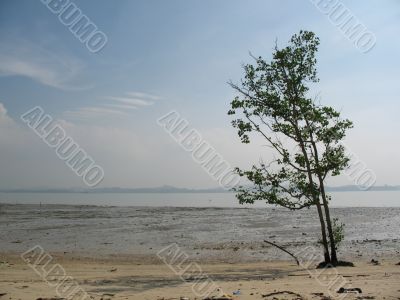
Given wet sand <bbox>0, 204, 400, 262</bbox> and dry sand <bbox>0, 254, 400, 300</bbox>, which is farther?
wet sand <bbox>0, 204, 400, 262</bbox>

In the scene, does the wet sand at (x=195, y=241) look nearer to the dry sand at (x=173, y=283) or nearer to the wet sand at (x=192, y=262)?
the wet sand at (x=192, y=262)

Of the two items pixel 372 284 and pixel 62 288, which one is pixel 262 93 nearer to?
pixel 372 284

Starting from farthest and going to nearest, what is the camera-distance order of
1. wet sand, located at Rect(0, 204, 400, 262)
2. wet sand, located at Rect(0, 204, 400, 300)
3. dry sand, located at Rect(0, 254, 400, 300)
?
1. wet sand, located at Rect(0, 204, 400, 262)
2. wet sand, located at Rect(0, 204, 400, 300)
3. dry sand, located at Rect(0, 254, 400, 300)

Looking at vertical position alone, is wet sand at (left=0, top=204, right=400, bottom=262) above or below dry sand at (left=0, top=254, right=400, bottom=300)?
above

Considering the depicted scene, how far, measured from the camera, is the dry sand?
10648 millimetres

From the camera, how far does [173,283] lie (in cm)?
1326

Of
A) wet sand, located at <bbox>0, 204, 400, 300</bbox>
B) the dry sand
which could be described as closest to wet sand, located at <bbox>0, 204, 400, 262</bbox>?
wet sand, located at <bbox>0, 204, 400, 300</bbox>

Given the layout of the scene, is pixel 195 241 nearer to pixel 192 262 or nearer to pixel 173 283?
pixel 192 262

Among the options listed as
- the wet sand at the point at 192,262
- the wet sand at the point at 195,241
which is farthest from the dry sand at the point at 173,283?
the wet sand at the point at 195,241

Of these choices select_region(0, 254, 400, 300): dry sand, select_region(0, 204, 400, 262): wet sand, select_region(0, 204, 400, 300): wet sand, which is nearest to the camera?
select_region(0, 254, 400, 300): dry sand

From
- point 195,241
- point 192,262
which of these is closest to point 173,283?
point 192,262

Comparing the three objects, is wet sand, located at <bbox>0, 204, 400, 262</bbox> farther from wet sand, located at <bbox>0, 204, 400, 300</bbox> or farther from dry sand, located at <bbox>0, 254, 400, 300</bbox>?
dry sand, located at <bbox>0, 254, 400, 300</bbox>

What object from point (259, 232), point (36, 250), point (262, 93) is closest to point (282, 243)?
point (259, 232)

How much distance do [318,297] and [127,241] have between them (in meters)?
20.9
